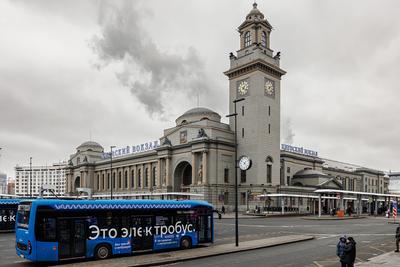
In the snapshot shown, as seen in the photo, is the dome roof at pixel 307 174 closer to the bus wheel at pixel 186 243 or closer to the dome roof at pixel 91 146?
the dome roof at pixel 91 146

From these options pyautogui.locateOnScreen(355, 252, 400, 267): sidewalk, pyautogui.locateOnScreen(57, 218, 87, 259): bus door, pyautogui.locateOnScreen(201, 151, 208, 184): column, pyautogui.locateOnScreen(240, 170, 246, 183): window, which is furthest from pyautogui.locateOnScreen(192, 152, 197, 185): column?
pyautogui.locateOnScreen(57, 218, 87, 259): bus door

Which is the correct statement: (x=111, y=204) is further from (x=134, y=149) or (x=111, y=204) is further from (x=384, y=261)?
(x=134, y=149)

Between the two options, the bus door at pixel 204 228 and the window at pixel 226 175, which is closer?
the bus door at pixel 204 228

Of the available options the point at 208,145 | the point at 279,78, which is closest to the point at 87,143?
the point at 208,145

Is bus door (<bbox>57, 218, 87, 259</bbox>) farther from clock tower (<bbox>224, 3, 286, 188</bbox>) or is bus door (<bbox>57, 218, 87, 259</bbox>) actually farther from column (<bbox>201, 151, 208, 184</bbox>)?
clock tower (<bbox>224, 3, 286, 188</bbox>)

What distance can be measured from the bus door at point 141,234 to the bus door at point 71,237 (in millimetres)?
3050

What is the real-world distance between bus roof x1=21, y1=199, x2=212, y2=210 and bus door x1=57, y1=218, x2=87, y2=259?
0.68 meters

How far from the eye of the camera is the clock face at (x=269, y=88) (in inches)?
3442

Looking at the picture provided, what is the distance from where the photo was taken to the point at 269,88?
88250 millimetres

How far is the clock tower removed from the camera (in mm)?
85062

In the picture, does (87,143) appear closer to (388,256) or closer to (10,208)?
(10,208)

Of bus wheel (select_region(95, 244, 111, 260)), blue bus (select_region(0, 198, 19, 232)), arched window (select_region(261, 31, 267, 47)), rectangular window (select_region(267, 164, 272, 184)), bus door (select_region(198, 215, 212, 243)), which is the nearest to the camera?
bus wheel (select_region(95, 244, 111, 260))

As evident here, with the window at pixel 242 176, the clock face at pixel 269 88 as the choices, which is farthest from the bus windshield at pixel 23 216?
the clock face at pixel 269 88

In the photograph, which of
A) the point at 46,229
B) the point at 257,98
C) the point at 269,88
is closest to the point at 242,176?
the point at 257,98
